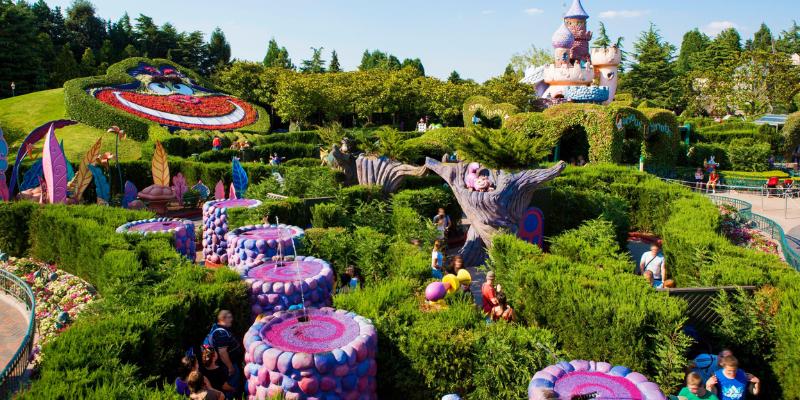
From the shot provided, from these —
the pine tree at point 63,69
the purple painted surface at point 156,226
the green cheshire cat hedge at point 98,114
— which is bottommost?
the purple painted surface at point 156,226

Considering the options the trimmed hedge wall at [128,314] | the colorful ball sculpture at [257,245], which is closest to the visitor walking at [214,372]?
the trimmed hedge wall at [128,314]

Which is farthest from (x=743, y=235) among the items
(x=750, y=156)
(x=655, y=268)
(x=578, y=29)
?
(x=578, y=29)

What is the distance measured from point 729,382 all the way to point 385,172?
1174cm

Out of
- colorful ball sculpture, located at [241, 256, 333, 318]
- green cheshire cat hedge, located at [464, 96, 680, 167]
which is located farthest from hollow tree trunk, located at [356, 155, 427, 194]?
green cheshire cat hedge, located at [464, 96, 680, 167]

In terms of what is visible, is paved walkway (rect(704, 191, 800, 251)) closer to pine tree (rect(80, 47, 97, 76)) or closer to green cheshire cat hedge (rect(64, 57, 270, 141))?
green cheshire cat hedge (rect(64, 57, 270, 141))

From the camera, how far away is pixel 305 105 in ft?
136

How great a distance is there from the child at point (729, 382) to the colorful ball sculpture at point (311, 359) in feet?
11.9

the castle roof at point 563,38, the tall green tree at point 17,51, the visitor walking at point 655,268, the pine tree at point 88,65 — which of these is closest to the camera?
the visitor walking at point 655,268

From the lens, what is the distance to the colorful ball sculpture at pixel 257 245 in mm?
9898

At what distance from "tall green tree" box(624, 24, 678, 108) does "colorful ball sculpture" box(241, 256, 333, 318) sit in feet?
191

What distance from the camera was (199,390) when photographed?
532cm

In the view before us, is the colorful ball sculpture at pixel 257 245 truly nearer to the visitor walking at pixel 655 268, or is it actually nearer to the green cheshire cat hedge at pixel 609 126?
the visitor walking at pixel 655 268

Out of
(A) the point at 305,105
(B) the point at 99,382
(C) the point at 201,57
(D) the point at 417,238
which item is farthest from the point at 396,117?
(B) the point at 99,382

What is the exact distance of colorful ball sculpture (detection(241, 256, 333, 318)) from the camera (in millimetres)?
7645
